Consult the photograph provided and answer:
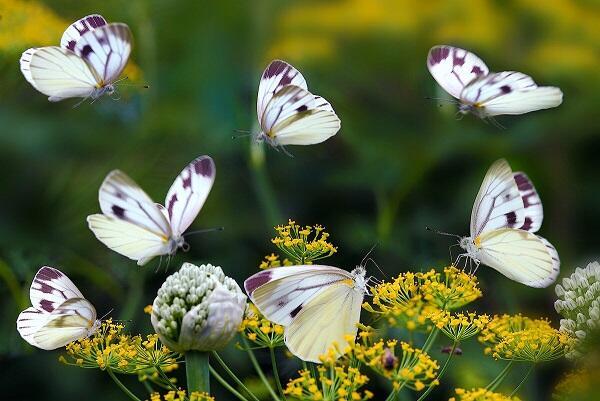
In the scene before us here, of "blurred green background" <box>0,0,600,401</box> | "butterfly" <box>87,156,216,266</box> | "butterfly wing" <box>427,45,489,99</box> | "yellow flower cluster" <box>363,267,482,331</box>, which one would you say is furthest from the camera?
"blurred green background" <box>0,0,600,401</box>

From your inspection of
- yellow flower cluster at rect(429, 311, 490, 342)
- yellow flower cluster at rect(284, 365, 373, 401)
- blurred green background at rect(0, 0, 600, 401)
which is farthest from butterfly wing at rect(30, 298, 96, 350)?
blurred green background at rect(0, 0, 600, 401)

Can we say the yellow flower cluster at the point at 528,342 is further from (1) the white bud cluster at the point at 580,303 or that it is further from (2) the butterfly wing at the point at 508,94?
(2) the butterfly wing at the point at 508,94

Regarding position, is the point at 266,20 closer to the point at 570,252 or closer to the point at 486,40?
the point at 486,40

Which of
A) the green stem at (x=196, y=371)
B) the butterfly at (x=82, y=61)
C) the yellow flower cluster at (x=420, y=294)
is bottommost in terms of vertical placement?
the green stem at (x=196, y=371)

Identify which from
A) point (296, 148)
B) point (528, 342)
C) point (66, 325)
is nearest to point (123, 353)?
point (66, 325)

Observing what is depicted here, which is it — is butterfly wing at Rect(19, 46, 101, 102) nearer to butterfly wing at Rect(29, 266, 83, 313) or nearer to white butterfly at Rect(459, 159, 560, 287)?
butterfly wing at Rect(29, 266, 83, 313)

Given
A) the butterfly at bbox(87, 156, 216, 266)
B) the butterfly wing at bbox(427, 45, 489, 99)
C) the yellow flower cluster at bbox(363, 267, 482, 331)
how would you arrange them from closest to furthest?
the butterfly at bbox(87, 156, 216, 266)
the yellow flower cluster at bbox(363, 267, 482, 331)
the butterfly wing at bbox(427, 45, 489, 99)

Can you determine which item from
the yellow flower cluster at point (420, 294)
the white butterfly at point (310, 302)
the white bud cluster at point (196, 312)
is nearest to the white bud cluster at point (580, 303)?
the yellow flower cluster at point (420, 294)
